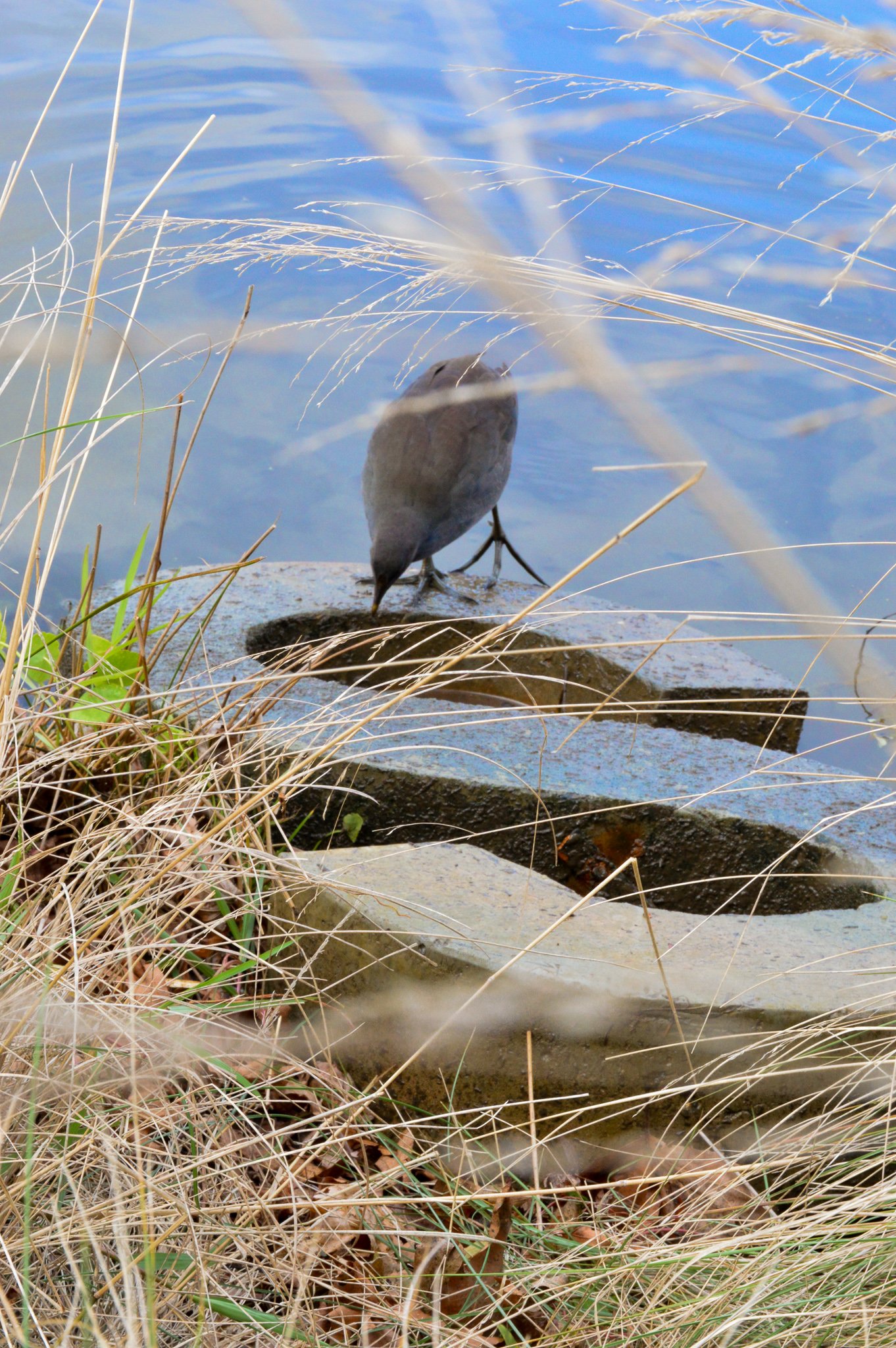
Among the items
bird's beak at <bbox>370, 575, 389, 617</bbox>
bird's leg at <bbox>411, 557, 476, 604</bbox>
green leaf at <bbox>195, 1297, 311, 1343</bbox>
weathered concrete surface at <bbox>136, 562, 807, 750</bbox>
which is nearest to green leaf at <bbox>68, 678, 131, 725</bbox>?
weathered concrete surface at <bbox>136, 562, 807, 750</bbox>

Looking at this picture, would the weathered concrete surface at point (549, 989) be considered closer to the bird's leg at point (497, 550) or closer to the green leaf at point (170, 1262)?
the green leaf at point (170, 1262)

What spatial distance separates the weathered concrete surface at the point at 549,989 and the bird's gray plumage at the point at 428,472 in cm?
104

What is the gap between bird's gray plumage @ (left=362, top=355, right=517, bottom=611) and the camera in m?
2.55

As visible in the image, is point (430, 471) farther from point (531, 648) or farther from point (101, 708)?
point (101, 708)

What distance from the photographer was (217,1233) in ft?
3.66

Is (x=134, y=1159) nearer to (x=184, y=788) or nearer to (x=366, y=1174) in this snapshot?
(x=366, y=1174)

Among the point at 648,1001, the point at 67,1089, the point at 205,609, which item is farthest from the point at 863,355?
the point at 205,609

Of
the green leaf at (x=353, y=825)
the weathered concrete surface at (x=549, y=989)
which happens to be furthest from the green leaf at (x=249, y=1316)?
the green leaf at (x=353, y=825)

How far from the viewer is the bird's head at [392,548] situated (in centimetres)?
251

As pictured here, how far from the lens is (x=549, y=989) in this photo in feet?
4.84

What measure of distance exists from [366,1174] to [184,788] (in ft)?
→ 2.11

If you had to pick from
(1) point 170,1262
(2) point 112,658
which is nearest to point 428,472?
(2) point 112,658

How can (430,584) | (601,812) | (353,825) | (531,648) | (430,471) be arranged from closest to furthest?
1. (601,812)
2. (353,825)
3. (531,648)
4. (430,471)
5. (430,584)

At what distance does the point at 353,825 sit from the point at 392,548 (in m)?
0.75
